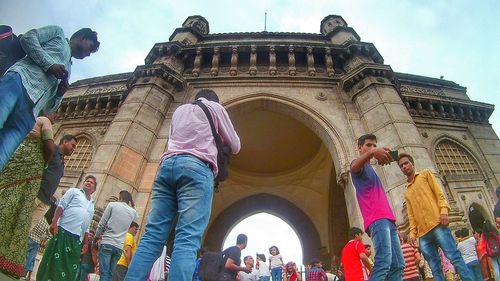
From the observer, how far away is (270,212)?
54.7 ft

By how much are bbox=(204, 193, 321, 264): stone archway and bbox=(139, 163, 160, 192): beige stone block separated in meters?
7.58

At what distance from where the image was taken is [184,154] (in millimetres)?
2145

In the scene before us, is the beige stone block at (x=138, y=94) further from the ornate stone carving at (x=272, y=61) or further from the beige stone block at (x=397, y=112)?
the beige stone block at (x=397, y=112)

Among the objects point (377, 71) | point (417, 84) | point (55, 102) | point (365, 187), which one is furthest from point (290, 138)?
point (55, 102)

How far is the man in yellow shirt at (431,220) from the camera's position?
141 inches

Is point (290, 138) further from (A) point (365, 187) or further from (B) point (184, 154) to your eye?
(B) point (184, 154)

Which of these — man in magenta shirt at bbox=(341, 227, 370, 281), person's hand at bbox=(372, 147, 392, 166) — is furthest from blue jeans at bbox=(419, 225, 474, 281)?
person's hand at bbox=(372, 147, 392, 166)

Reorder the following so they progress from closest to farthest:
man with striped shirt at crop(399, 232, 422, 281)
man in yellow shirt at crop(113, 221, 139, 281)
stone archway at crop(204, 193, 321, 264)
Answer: man in yellow shirt at crop(113, 221, 139, 281) → man with striped shirt at crop(399, 232, 422, 281) → stone archway at crop(204, 193, 321, 264)

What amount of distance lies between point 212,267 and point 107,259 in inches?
63.7

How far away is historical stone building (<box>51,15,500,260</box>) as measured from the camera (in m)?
9.17

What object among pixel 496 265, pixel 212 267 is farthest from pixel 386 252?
pixel 212 267

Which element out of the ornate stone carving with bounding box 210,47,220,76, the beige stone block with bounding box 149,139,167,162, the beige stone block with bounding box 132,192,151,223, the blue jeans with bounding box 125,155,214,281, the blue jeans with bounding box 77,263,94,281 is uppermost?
the ornate stone carving with bounding box 210,47,220,76

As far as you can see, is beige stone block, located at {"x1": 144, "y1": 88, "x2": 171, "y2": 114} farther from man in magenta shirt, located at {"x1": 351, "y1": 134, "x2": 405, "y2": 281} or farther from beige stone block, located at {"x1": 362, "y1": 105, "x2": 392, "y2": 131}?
man in magenta shirt, located at {"x1": 351, "y1": 134, "x2": 405, "y2": 281}

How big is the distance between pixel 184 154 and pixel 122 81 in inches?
550
